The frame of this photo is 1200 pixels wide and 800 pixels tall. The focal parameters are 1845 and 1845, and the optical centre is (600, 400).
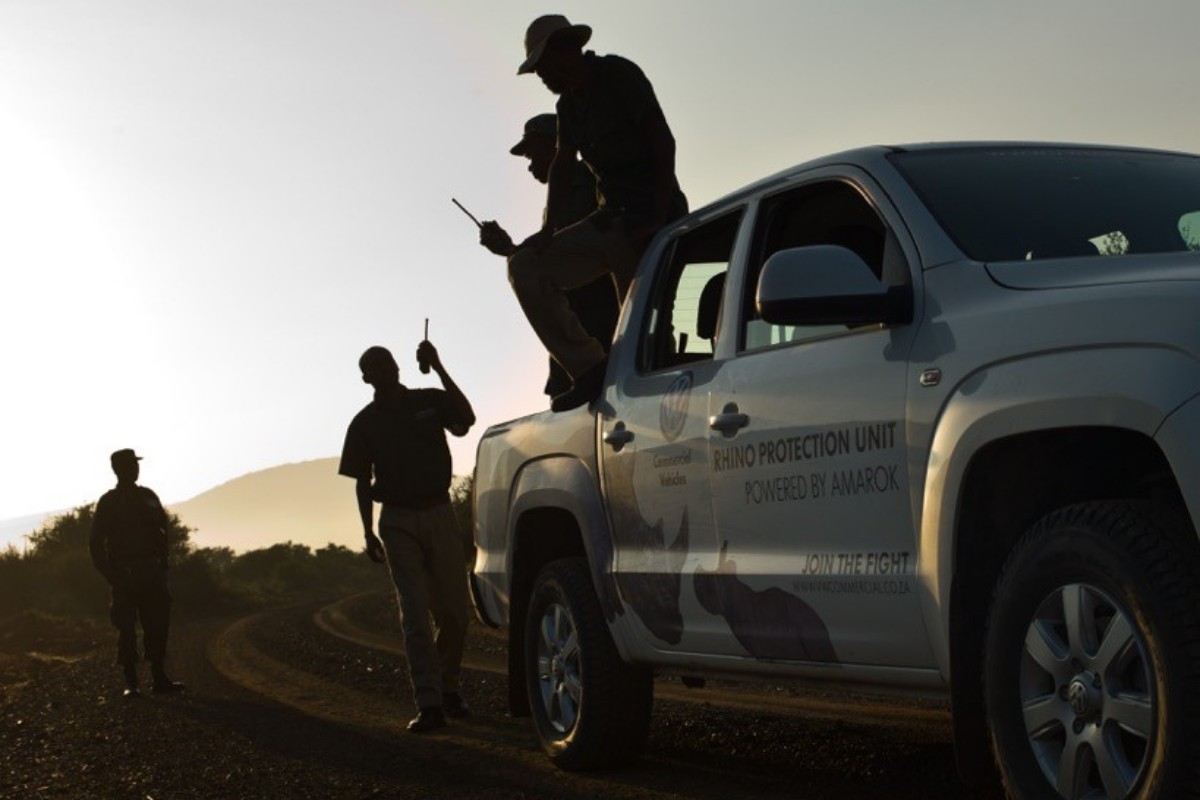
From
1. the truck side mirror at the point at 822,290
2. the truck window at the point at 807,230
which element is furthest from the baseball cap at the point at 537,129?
the truck side mirror at the point at 822,290

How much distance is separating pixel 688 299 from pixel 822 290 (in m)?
1.93

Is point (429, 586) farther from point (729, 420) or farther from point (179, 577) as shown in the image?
point (179, 577)

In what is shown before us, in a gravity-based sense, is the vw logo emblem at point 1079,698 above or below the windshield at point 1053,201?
below

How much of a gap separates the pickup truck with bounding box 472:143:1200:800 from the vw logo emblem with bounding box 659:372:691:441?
0.01 m

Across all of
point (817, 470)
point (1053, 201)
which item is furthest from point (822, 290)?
point (1053, 201)

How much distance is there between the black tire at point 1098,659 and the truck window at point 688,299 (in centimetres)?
221

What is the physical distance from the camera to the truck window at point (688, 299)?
6.62 meters

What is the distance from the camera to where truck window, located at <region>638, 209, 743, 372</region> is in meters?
6.62

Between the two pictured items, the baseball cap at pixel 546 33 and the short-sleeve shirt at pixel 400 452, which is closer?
the baseball cap at pixel 546 33

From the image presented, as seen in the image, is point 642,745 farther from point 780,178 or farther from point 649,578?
point 780,178

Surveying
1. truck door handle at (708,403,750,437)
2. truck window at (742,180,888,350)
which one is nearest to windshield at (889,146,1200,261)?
truck window at (742,180,888,350)

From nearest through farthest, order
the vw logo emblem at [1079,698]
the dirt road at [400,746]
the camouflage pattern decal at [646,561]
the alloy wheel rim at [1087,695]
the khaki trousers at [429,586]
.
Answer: the alloy wheel rim at [1087,695] → the vw logo emblem at [1079,698] → the camouflage pattern decal at [646,561] → the dirt road at [400,746] → the khaki trousers at [429,586]

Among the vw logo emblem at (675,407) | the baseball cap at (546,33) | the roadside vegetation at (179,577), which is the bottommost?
the roadside vegetation at (179,577)

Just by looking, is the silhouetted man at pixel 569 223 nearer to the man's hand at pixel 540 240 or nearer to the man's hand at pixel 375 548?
the man's hand at pixel 540 240
